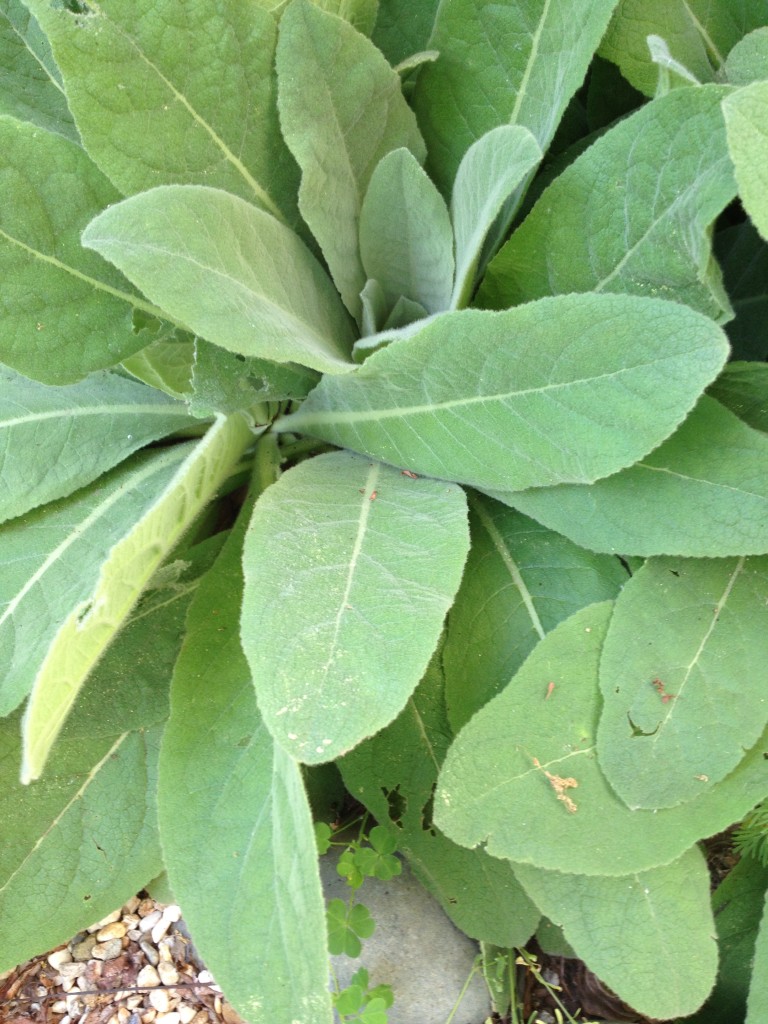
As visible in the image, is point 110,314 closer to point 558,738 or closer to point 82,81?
point 82,81

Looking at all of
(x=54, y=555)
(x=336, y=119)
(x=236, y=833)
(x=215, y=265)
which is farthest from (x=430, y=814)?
(x=336, y=119)

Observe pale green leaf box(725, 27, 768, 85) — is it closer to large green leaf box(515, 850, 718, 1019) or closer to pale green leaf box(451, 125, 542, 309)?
pale green leaf box(451, 125, 542, 309)

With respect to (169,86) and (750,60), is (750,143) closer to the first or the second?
(750,60)

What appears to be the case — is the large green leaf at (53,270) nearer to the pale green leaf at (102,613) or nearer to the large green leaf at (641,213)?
the pale green leaf at (102,613)

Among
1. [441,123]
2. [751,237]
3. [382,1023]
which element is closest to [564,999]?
[382,1023]

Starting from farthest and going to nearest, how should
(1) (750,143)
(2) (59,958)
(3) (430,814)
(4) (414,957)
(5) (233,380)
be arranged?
(2) (59,958) → (4) (414,957) → (3) (430,814) → (5) (233,380) → (1) (750,143)

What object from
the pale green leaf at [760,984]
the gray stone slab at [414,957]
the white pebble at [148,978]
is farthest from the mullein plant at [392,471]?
the white pebble at [148,978]
